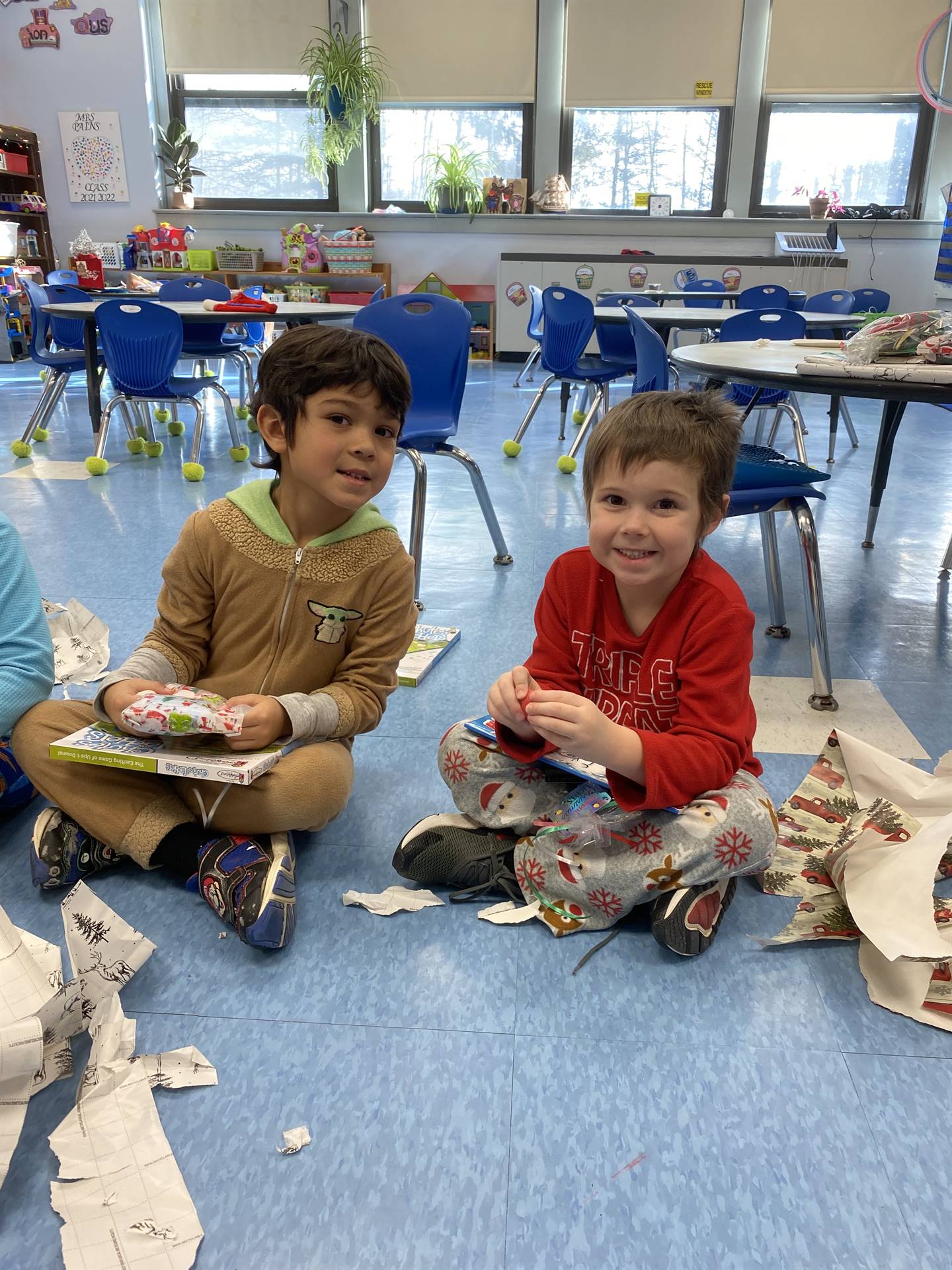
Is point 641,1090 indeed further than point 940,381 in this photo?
No

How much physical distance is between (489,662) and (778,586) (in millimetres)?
662

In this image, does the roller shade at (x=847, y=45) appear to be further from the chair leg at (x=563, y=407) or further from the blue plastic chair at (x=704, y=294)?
the chair leg at (x=563, y=407)

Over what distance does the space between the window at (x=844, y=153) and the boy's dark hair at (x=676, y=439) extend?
6499mm

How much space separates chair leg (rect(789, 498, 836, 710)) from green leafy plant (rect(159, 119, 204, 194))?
666 centimetres

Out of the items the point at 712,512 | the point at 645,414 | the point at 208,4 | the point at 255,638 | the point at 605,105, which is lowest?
the point at 255,638

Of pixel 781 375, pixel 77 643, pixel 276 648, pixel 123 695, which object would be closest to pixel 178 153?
pixel 77 643

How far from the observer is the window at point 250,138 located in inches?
259

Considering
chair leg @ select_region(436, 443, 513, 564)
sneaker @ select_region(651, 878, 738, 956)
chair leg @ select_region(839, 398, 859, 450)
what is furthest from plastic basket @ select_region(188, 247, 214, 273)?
sneaker @ select_region(651, 878, 738, 956)

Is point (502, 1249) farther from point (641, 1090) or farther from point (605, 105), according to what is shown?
point (605, 105)

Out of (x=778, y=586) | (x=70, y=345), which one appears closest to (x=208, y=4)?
(x=70, y=345)

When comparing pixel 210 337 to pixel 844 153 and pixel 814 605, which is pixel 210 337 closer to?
pixel 814 605

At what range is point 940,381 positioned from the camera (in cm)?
120

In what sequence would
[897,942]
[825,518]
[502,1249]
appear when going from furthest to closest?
[825,518], [897,942], [502,1249]

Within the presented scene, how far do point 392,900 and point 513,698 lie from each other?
→ 12.0 inches
